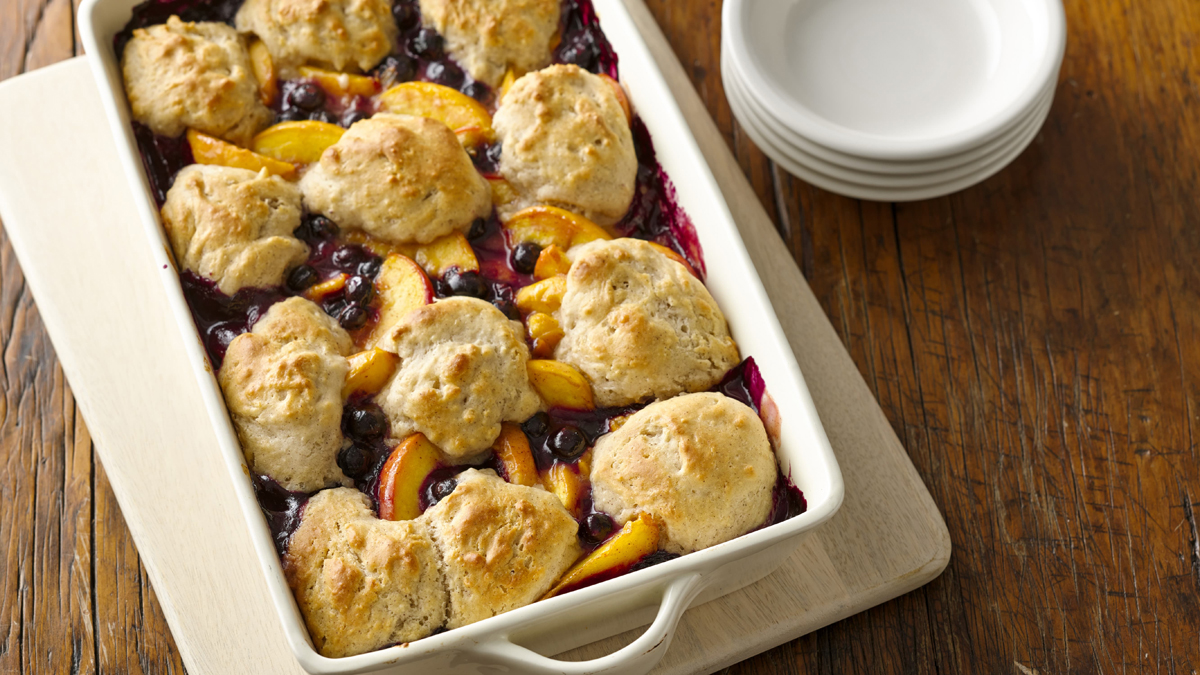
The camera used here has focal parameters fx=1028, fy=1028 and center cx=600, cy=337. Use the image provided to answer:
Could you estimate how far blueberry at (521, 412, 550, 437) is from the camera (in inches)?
93.0

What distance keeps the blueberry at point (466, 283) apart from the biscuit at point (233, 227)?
38 cm

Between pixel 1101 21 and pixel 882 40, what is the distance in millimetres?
915

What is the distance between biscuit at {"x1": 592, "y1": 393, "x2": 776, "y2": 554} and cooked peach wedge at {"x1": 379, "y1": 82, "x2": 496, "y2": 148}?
0.98 m

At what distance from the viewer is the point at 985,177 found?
2.99 m

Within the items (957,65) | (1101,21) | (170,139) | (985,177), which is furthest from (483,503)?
(1101,21)

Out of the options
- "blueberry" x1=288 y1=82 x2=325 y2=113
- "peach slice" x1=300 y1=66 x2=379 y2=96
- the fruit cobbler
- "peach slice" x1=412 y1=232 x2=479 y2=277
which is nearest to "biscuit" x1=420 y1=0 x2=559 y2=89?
the fruit cobbler

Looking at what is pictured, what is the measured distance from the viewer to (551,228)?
260cm

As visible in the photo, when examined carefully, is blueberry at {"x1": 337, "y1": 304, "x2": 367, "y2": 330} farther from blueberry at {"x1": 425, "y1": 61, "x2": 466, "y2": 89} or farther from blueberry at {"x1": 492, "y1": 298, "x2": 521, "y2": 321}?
blueberry at {"x1": 425, "y1": 61, "x2": 466, "y2": 89}

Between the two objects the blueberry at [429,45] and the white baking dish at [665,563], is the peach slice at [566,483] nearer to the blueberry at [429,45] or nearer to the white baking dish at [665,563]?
the white baking dish at [665,563]

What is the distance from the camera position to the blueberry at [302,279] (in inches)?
98.1

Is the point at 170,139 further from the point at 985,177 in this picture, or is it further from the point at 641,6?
the point at 985,177

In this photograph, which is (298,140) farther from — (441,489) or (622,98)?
(441,489)

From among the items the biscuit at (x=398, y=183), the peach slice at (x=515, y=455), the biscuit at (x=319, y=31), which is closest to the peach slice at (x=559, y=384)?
the peach slice at (x=515, y=455)

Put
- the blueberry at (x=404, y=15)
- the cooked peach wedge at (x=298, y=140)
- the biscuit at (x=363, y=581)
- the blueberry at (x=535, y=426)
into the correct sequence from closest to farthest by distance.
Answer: the biscuit at (x=363, y=581) → the blueberry at (x=535, y=426) → the cooked peach wedge at (x=298, y=140) → the blueberry at (x=404, y=15)
